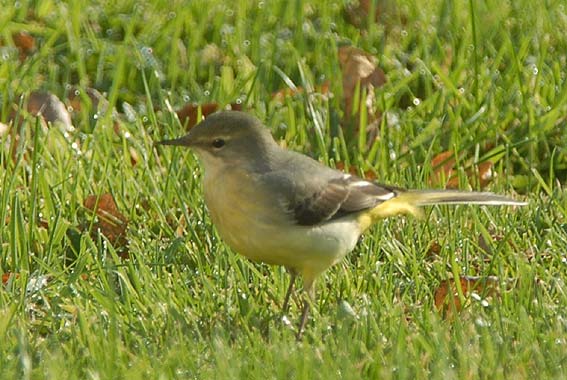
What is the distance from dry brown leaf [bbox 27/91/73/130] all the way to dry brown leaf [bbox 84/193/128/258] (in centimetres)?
103

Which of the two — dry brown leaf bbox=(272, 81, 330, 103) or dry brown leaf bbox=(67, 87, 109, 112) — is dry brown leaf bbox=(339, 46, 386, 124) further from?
dry brown leaf bbox=(67, 87, 109, 112)

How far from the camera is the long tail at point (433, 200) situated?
6215 mm

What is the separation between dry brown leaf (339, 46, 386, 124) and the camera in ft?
24.9

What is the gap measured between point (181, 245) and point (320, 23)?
106 inches

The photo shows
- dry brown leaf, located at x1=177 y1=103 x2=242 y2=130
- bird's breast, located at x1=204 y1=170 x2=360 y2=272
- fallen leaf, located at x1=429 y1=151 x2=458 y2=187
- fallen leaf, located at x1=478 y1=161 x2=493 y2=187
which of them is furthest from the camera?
dry brown leaf, located at x1=177 y1=103 x2=242 y2=130

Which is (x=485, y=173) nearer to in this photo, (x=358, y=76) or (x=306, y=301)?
(x=358, y=76)

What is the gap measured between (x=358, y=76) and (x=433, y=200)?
1.72 metres

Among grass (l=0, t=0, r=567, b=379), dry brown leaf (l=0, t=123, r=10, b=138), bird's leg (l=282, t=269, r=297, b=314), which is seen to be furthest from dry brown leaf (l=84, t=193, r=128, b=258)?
bird's leg (l=282, t=269, r=297, b=314)

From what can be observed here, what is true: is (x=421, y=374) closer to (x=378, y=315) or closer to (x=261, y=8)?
(x=378, y=315)

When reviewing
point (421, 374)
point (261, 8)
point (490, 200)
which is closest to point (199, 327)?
point (421, 374)

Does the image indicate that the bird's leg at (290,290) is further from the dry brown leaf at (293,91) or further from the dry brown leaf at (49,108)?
the dry brown leaf at (49,108)

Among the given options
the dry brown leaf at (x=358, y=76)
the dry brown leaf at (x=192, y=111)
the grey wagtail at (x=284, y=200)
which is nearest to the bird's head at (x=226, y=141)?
the grey wagtail at (x=284, y=200)

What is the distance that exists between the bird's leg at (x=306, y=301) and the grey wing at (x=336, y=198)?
0.25 metres

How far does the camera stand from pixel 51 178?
676 centimetres
